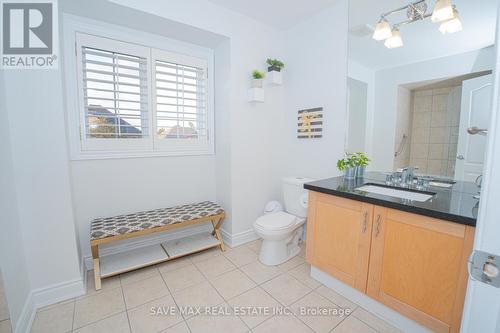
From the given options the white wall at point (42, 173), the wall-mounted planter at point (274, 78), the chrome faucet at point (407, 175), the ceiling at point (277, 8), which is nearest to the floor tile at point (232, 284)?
the white wall at point (42, 173)

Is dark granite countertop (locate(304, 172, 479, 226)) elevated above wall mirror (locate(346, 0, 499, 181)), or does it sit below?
below

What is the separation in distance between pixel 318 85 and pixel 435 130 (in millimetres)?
1149

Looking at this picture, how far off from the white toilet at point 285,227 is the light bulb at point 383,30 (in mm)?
1470

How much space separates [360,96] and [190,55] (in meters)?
1.84

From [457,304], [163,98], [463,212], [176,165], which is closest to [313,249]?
[457,304]

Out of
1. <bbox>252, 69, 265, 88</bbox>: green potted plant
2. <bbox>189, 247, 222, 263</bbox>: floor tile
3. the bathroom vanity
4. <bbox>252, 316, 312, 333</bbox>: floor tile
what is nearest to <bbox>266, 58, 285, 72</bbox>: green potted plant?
<bbox>252, 69, 265, 88</bbox>: green potted plant

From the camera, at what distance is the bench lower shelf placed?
1997 mm

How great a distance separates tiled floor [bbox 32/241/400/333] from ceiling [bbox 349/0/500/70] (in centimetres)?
198

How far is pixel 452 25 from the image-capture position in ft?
5.25

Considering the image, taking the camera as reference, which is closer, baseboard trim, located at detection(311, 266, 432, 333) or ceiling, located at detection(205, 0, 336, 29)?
baseboard trim, located at detection(311, 266, 432, 333)

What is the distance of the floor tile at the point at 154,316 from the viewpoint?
1.49m

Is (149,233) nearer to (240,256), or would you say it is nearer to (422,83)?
(240,256)

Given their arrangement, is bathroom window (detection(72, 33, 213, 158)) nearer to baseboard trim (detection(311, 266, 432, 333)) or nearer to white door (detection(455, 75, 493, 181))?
baseboard trim (detection(311, 266, 432, 333))

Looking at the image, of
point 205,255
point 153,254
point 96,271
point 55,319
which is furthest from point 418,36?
point 55,319
